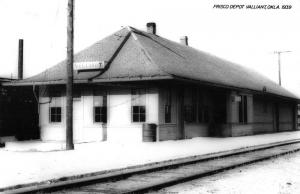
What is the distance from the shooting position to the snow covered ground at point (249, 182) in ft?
25.6

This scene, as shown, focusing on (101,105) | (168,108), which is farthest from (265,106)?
(101,105)

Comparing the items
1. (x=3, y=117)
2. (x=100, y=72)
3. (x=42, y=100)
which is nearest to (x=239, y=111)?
(x=100, y=72)

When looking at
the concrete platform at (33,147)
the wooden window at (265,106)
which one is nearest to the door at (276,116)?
the wooden window at (265,106)

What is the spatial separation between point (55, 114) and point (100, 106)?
2874 mm

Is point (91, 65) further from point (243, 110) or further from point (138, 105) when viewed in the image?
point (243, 110)

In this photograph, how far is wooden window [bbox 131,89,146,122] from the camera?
20.7 meters

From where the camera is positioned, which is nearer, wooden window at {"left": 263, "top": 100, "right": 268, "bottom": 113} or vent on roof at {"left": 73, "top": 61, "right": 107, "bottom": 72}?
vent on roof at {"left": 73, "top": 61, "right": 107, "bottom": 72}

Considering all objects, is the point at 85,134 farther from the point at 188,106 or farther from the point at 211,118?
the point at 211,118

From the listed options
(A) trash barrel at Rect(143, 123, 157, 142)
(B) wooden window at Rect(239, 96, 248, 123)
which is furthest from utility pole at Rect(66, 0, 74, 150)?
(B) wooden window at Rect(239, 96, 248, 123)

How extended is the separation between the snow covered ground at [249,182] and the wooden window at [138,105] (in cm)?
967

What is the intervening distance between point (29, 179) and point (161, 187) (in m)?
2.88

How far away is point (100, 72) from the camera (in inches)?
842

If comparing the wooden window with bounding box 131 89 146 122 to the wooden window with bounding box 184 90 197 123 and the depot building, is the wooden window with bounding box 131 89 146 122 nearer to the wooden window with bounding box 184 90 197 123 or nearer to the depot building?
the depot building

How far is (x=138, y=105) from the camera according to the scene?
68.2 ft
